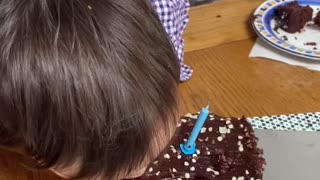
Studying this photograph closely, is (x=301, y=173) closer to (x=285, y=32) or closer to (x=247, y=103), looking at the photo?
(x=247, y=103)

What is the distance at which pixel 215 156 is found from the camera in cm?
65

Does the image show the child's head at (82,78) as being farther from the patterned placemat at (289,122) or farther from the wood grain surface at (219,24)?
the wood grain surface at (219,24)

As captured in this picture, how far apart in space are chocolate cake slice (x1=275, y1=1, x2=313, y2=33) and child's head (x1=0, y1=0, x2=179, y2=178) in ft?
1.48

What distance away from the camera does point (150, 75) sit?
472 millimetres

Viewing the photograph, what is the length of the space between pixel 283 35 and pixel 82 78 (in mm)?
522

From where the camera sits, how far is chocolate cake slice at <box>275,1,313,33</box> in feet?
2.91

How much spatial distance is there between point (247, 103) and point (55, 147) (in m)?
0.35

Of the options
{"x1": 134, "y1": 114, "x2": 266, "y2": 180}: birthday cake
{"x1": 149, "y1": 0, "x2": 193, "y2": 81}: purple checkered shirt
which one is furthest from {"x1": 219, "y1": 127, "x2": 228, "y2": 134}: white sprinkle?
{"x1": 149, "y1": 0, "x2": 193, "y2": 81}: purple checkered shirt

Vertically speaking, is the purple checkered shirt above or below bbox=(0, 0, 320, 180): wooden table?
above

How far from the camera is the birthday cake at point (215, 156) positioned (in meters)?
0.63

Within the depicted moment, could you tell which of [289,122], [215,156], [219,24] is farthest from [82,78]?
[219,24]

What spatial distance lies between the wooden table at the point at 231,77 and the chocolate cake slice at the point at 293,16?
0.18 ft

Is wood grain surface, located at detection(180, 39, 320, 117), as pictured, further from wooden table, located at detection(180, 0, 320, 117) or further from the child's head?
the child's head

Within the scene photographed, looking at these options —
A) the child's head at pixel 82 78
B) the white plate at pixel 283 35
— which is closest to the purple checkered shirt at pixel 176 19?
the white plate at pixel 283 35
